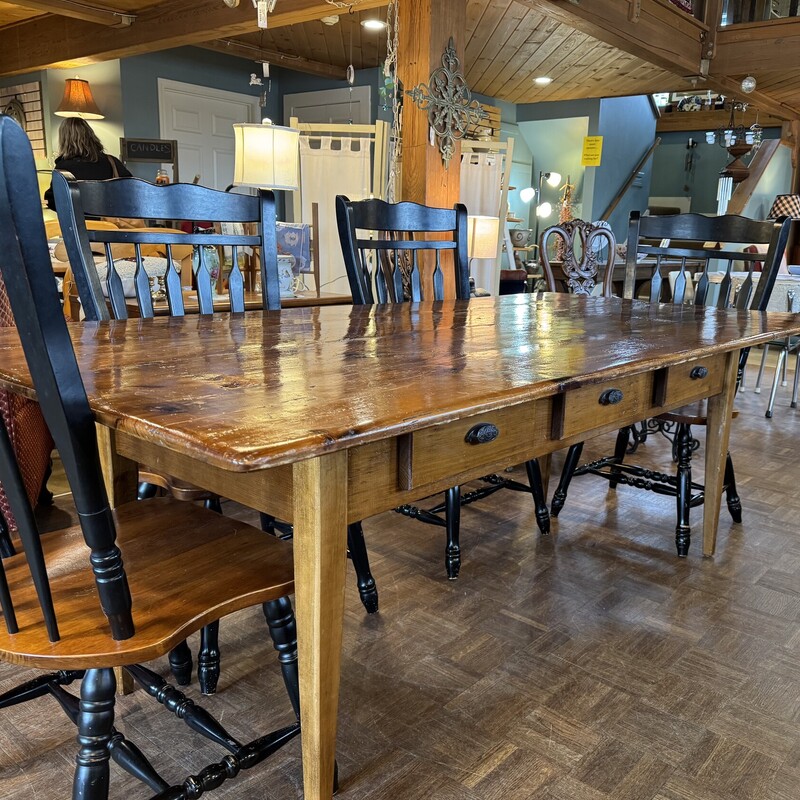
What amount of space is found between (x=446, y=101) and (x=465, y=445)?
3085 millimetres

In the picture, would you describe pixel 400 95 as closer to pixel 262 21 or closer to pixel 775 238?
pixel 262 21

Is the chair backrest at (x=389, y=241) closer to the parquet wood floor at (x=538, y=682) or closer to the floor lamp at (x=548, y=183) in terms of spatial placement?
the parquet wood floor at (x=538, y=682)

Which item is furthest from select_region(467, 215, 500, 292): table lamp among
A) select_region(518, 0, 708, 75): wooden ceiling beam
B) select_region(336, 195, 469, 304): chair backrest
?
select_region(336, 195, 469, 304): chair backrest

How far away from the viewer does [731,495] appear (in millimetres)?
2619

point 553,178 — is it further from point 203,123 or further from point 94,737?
point 94,737

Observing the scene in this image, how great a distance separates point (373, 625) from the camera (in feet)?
6.34

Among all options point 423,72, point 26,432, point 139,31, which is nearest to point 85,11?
point 139,31

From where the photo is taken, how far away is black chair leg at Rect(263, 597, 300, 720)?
125 centimetres

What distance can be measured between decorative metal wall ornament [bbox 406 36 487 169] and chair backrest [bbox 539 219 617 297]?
1.00 meters

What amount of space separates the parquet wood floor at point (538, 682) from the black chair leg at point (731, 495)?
72 mm

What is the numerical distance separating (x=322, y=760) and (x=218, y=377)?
1.96ft

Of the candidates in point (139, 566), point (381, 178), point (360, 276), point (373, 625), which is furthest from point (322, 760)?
point (381, 178)

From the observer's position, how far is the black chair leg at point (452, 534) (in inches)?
84.5

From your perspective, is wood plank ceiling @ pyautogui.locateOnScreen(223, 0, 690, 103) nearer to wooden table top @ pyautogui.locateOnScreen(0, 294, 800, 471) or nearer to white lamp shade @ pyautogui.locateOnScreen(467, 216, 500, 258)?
white lamp shade @ pyautogui.locateOnScreen(467, 216, 500, 258)
